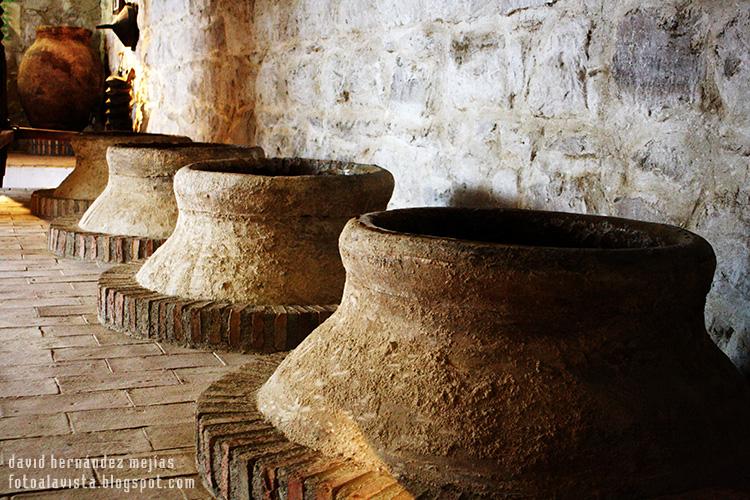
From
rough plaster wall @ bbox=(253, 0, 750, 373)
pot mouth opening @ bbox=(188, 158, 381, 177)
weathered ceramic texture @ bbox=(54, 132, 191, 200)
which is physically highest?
rough plaster wall @ bbox=(253, 0, 750, 373)

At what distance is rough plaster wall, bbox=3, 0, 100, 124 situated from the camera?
11.3 meters

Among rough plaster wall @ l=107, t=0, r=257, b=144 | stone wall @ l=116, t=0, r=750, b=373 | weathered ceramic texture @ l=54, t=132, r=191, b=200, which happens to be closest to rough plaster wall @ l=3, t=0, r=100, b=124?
rough plaster wall @ l=107, t=0, r=257, b=144

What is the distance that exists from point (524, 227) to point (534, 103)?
2.41ft

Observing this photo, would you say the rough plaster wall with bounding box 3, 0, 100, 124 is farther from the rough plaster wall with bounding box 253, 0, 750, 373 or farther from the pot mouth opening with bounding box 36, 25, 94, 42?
the rough plaster wall with bounding box 253, 0, 750, 373

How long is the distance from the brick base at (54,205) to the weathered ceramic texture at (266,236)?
95.4 inches

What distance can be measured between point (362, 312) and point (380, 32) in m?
2.31

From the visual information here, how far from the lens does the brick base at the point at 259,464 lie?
5.28ft

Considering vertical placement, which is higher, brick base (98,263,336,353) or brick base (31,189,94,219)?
brick base (98,263,336,353)

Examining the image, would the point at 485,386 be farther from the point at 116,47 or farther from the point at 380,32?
the point at 116,47

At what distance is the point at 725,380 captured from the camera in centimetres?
186

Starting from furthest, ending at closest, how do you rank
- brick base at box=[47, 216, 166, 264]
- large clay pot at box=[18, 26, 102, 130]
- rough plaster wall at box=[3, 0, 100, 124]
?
rough plaster wall at box=[3, 0, 100, 124]
large clay pot at box=[18, 26, 102, 130]
brick base at box=[47, 216, 166, 264]

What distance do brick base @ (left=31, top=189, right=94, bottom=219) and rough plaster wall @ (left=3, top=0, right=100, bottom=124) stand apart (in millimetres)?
6298

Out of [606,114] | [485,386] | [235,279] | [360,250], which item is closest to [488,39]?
[606,114]

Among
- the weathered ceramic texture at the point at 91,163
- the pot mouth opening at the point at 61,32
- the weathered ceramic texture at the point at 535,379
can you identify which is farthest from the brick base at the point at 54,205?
the pot mouth opening at the point at 61,32
